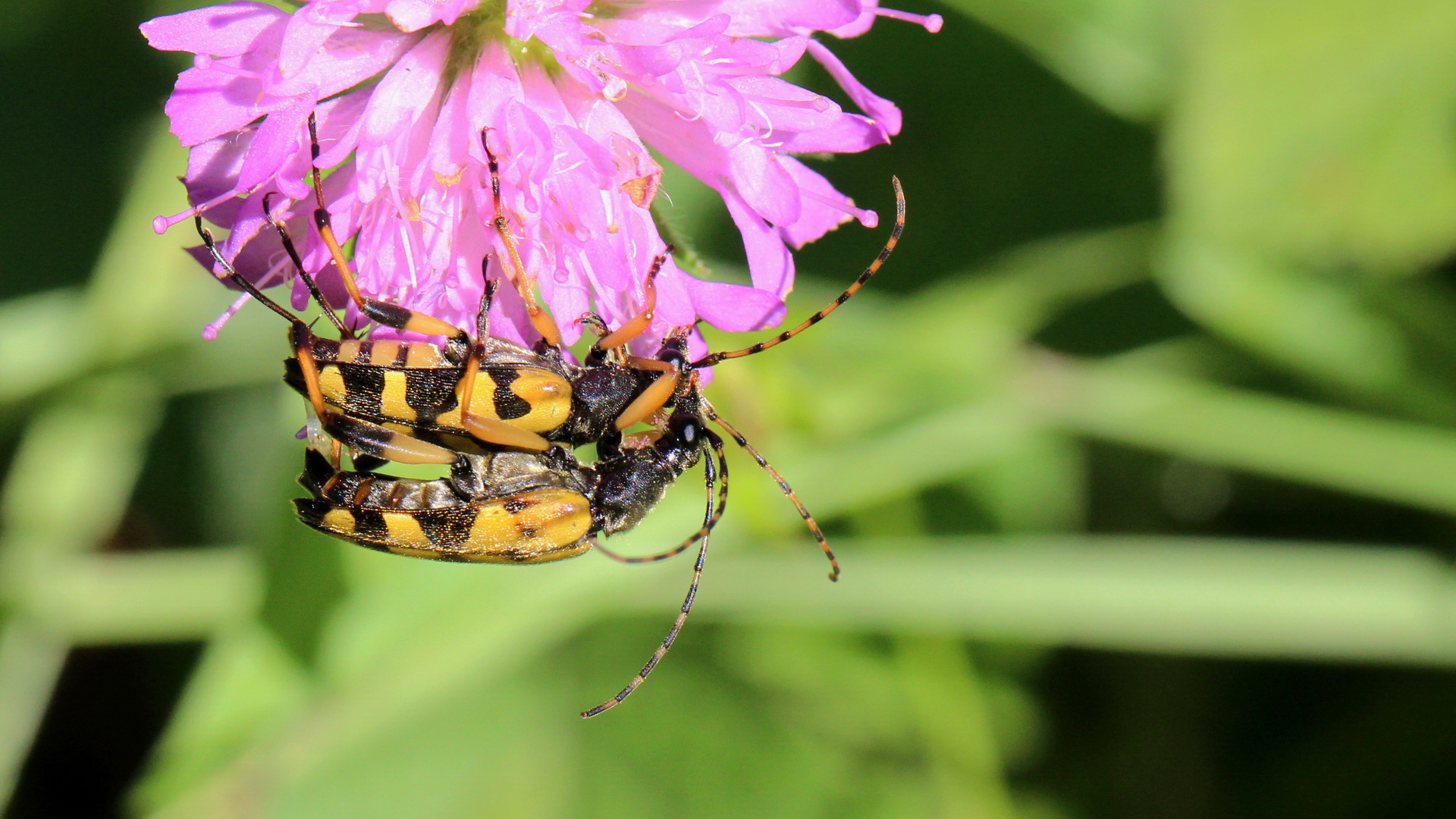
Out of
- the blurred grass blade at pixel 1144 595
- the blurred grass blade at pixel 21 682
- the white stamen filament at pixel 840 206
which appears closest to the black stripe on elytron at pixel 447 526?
the white stamen filament at pixel 840 206

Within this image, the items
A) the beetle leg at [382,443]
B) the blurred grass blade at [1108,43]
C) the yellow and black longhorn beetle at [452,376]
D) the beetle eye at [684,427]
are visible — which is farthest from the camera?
the blurred grass blade at [1108,43]

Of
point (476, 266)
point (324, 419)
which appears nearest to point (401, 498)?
point (324, 419)

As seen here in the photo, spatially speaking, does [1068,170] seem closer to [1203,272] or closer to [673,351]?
[1203,272]

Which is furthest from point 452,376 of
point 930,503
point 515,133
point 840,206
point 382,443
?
point 930,503

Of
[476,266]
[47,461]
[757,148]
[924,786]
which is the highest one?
[757,148]

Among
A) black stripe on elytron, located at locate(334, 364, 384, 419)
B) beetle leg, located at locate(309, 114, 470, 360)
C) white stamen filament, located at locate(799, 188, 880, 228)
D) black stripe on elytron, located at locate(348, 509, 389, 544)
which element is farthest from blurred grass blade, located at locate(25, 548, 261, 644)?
white stamen filament, located at locate(799, 188, 880, 228)

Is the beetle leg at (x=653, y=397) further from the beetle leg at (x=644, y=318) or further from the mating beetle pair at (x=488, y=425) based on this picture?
the beetle leg at (x=644, y=318)

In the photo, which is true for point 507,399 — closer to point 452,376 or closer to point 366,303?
point 452,376
